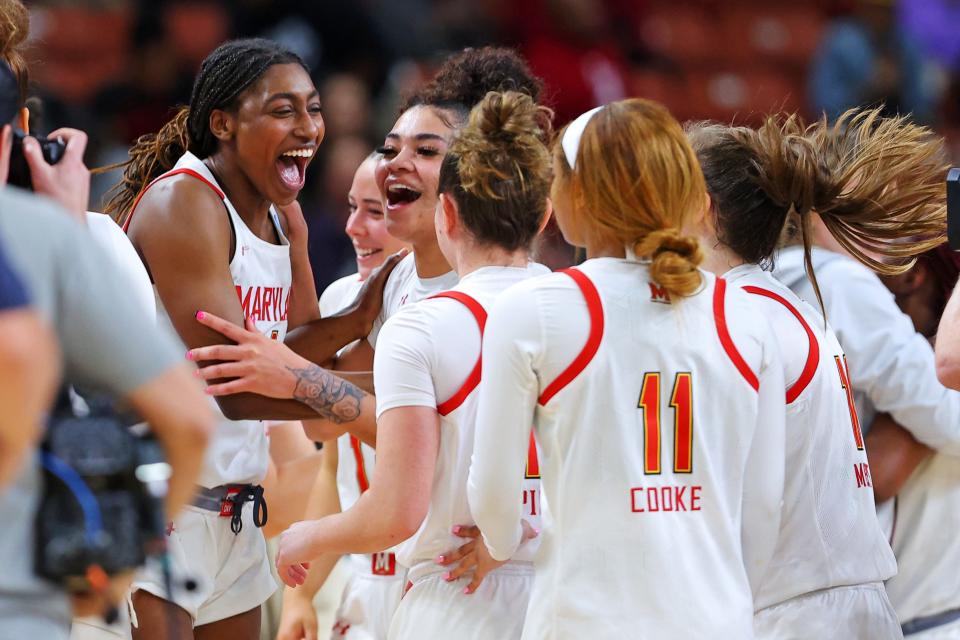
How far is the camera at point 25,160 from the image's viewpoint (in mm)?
2758

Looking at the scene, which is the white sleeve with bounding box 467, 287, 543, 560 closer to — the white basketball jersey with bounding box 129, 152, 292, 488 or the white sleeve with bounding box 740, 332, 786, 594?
the white sleeve with bounding box 740, 332, 786, 594

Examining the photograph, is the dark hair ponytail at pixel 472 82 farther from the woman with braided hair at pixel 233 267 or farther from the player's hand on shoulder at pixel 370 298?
the player's hand on shoulder at pixel 370 298

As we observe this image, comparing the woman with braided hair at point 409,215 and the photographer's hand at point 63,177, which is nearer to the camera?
the photographer's hand at point 63,177

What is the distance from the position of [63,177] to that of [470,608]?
1445 mm

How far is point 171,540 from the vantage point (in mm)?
3945

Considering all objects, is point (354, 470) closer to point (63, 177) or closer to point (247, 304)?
point (247, 304)

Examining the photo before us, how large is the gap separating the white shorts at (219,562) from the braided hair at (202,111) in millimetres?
988

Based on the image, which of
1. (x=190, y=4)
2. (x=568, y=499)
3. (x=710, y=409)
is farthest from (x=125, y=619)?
(x=190, y=4)

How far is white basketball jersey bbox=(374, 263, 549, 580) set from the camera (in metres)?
3.24

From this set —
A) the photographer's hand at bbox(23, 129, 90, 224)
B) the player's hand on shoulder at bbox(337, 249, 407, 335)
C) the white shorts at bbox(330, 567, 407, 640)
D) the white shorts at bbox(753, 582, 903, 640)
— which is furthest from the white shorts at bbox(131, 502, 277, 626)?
the white shorts at bbox(753, 582, 903, 640)

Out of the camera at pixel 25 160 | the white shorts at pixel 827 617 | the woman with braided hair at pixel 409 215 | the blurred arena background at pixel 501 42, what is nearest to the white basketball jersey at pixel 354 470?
the woman with braided hair at pixel 409 215

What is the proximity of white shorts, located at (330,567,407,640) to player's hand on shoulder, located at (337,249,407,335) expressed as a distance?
0.81m

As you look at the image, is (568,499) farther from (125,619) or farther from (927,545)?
(927,545)

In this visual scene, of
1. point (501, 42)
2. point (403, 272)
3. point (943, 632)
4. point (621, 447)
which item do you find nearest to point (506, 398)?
point (621, 447)
